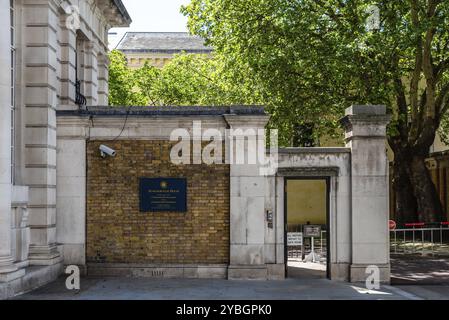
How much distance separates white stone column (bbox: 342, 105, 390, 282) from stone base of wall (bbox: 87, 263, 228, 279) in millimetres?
3261

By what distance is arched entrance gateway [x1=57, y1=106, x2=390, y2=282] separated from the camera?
15.0 meters

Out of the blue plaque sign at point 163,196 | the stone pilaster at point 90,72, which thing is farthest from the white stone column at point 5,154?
the stone pilaster at point 90,72

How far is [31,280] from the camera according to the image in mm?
13391

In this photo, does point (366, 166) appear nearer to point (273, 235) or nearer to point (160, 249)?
point (273, 235)

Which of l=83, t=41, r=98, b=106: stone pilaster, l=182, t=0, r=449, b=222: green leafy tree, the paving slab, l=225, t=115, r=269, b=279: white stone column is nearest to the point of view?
the paving slab

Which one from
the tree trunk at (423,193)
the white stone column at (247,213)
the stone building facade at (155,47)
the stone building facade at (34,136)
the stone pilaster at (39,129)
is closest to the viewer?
the stone building facade at (34,136)

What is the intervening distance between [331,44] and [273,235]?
9.56 metres

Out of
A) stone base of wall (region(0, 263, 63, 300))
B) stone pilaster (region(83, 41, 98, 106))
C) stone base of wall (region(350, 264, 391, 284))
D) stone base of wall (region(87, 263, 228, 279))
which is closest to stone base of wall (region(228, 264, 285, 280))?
stone base of wall (region(87, 263, 228, 279))

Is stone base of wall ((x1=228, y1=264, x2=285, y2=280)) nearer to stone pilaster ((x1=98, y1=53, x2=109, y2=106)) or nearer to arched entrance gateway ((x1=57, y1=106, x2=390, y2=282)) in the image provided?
arched entrance gateway ((x1=57, y1=106, x2=390, y2=282))

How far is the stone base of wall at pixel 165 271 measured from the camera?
1505cm

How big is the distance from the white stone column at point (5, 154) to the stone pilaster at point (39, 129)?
180cm

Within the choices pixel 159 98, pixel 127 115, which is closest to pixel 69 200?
pixel 127 115

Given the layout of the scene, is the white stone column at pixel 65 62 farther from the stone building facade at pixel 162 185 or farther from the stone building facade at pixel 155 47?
the stone building facade at pixel 155 47
